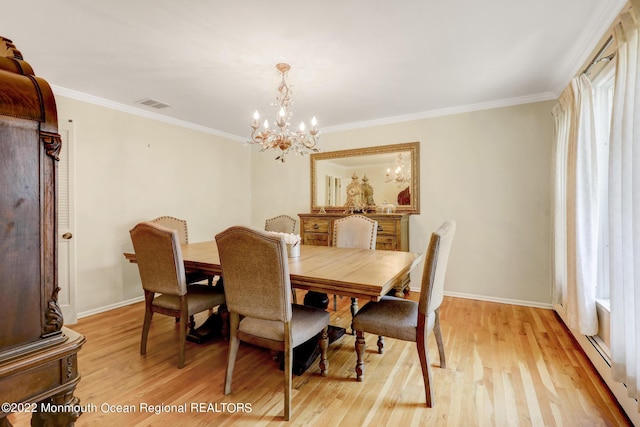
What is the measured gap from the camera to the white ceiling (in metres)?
1.87

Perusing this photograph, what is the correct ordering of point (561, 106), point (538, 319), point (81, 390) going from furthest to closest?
point (538, 319), point (561, 106), point (81, 390)

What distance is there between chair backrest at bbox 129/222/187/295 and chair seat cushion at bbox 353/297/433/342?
4.26 ft

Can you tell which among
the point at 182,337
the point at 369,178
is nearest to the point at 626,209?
the point at 182,337

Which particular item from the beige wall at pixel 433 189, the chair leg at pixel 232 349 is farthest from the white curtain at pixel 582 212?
the chair leg at pixel 232 349

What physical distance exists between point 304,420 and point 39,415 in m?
1.25

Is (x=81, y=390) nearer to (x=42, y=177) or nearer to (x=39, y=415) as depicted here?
(x=39, y=415)

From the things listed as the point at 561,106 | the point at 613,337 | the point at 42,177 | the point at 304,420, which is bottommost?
the point at 304,420

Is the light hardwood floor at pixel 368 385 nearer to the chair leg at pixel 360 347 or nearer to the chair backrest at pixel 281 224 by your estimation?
the chair leg at pixel 360 347

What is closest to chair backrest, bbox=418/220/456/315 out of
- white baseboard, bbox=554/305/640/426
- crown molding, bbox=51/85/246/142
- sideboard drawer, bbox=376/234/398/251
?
white baseboard, bbox=554/305/640/426

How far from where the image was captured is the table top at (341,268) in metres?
1.65

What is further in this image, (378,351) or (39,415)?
(378,351)

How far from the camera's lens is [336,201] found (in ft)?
15.1

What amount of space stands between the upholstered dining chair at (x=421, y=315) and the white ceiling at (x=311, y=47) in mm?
1416

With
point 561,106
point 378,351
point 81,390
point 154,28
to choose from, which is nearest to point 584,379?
point 378,351
